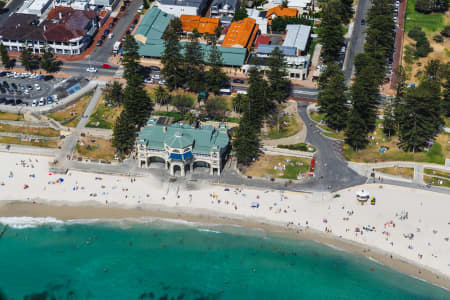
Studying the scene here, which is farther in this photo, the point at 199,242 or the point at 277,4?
the point at 277,4

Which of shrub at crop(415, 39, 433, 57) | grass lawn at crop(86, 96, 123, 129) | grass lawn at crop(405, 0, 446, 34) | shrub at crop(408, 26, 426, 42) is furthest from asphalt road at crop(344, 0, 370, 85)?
grass lawn at crop(86, 96, 123, 129)

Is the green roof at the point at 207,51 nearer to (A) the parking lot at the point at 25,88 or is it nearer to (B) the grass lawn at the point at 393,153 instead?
(A) the parking lot at the point at 25,88

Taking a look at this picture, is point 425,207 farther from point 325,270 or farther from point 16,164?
point 16,164

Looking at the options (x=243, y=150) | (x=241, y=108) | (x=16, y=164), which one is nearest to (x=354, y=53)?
(x=241, y=108)

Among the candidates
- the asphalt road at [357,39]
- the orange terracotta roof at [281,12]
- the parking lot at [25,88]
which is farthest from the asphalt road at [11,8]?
the asphalt road at [357,39]

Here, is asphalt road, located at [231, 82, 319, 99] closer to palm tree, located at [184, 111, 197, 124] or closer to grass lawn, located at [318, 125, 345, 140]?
grass lawn, located at [318, 125, 345, 140]

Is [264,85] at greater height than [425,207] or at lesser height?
greater
